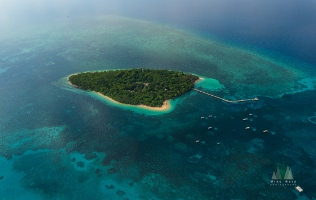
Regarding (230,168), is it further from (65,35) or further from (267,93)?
(65,35)

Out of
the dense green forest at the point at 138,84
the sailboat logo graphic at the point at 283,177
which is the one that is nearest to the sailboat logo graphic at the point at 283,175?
the sailboat logo graphic at the point at 283,177

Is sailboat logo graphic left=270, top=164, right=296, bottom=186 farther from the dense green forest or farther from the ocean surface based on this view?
the dense green forest

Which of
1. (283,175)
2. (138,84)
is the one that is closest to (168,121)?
(138,84)

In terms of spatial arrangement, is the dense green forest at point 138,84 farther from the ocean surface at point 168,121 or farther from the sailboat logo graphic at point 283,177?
the sailboat logo graphic at point 283,177

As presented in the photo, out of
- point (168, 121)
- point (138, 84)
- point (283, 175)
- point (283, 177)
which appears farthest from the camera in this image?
point (138, 84)

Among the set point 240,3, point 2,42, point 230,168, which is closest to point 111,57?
point 2,42

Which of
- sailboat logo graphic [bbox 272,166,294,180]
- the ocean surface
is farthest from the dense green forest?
sailboat logo graphic [bbox 272,166,294,180]

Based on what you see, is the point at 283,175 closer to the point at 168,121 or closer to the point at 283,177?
the point at 283,177
